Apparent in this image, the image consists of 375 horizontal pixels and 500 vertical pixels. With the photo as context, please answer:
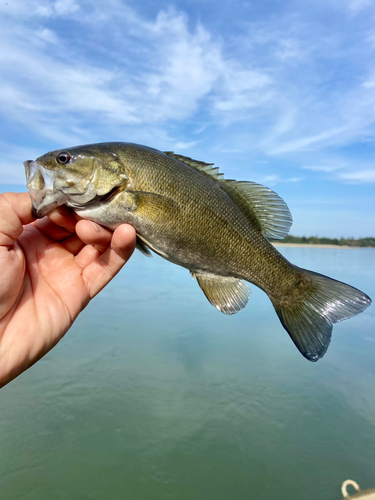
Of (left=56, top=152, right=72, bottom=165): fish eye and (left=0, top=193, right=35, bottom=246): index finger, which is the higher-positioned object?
(left=56, top=152, right=72, bottom=165): fish eye

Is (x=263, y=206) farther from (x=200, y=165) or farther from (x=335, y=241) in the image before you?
(x=335, y=241)

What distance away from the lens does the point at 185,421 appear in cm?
753

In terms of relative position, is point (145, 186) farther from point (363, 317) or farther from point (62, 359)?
point (363, 317)

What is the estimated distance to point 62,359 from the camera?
9.84m

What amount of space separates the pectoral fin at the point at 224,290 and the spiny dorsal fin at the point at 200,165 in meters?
0.77

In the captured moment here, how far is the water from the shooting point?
6016mm

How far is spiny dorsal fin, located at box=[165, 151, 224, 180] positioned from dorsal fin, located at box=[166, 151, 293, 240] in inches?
0.7

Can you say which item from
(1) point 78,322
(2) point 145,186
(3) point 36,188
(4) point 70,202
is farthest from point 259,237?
(1) point 78,322

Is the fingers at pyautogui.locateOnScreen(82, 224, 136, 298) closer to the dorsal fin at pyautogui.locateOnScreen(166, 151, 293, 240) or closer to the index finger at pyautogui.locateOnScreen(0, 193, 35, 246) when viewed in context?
the index finger at pyautogui.locateOnScreen(0, 193, 35, 246)

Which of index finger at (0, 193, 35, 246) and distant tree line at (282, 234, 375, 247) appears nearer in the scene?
index finger at (0, 193, 35, 246)

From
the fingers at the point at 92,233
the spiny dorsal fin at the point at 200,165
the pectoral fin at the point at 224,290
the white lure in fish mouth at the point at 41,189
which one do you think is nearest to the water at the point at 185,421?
the pectoral fin at the point at 224,290

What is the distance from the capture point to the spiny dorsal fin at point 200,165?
8.09 feet

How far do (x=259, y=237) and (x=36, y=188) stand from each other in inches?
62.3

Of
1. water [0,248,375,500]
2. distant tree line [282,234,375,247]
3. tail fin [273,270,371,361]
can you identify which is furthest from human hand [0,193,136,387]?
distant tree line [282,234,375,247]
